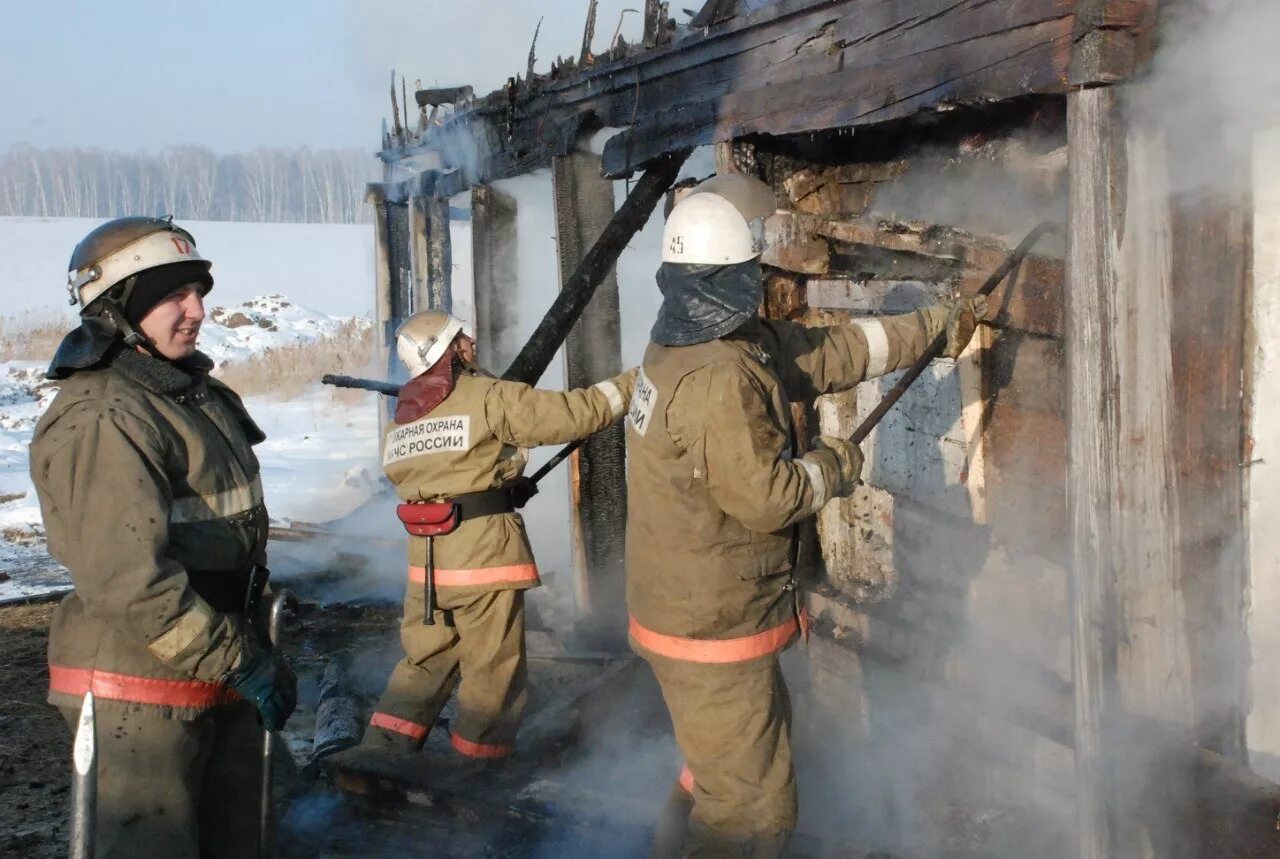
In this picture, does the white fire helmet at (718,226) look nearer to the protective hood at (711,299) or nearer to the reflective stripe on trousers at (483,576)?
the protective hood at (711,299)

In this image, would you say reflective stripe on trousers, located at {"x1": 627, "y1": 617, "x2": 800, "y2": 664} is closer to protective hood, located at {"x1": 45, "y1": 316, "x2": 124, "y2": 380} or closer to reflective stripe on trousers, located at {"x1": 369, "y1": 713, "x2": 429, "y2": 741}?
reflective stripe on trousers, located at {"x1": 369, "y1": 713, "x2": 429, "y2": 741}

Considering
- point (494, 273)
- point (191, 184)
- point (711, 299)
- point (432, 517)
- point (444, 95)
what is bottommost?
point (432, 517)

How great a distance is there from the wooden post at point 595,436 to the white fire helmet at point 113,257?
3.34m

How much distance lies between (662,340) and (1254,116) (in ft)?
6.11

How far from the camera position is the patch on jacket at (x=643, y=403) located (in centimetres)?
324

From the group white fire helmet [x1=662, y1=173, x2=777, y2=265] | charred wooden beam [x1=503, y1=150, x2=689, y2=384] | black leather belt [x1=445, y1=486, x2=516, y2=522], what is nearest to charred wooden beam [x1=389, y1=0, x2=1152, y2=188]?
charred wooden beam [x1=503, y1=150, x2=689, y2=384]

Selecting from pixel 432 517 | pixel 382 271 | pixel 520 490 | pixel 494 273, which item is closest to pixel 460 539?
pixel 432 517

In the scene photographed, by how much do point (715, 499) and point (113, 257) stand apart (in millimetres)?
1890

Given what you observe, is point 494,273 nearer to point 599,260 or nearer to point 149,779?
point 599,260

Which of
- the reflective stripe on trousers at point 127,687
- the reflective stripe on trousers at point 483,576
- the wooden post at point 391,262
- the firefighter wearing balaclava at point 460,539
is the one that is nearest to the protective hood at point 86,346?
the reflective stripe on trousers at point 127,687

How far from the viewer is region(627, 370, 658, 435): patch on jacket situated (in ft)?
10.6

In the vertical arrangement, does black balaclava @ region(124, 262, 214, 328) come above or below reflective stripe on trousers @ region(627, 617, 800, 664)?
above

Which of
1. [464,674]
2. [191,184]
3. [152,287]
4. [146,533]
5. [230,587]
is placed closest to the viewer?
[146,533]

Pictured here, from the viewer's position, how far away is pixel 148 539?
262 centimetres
